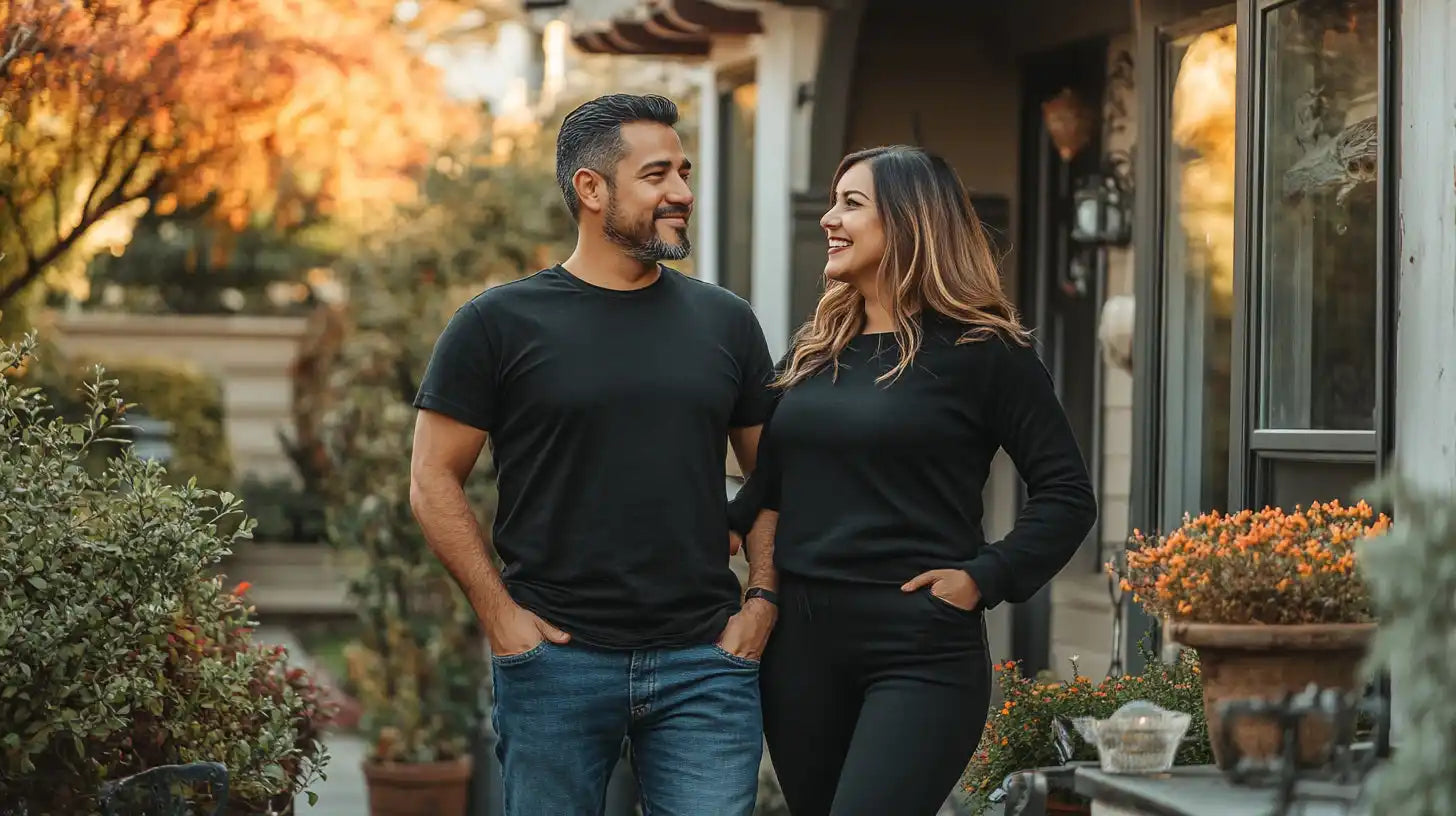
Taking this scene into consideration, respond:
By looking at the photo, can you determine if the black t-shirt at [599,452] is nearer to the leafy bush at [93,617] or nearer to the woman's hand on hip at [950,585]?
the woman's hand on hip at [950,585]

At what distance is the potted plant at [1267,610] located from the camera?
13.1ft

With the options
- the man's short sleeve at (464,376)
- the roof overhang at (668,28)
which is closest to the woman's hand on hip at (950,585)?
the man's short sleeve at (464,376)

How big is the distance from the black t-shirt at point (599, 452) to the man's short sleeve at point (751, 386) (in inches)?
4.4

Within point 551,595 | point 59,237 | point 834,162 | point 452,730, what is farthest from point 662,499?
point 452,730

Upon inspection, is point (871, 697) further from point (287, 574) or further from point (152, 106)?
point (287, 574)

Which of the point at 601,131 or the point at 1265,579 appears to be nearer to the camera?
the point at 1265,579

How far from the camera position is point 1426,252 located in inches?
189

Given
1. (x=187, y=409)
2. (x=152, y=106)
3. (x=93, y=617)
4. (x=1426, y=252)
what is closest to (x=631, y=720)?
(x=93, y=617)

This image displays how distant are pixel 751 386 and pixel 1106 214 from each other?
453 cm

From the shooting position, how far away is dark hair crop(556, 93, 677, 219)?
432 centimetres

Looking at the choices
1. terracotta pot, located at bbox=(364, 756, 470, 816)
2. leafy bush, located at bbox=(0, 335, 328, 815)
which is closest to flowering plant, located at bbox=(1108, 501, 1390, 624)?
leafy bush, located at bbox=(0, 335, 328, 815)

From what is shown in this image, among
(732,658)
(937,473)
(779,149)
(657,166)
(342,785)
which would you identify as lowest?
(342,785)

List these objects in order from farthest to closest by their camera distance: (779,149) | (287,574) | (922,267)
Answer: (287,574) → (779,149) → (922,267)

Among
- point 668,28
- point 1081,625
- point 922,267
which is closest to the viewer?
point 922,267
